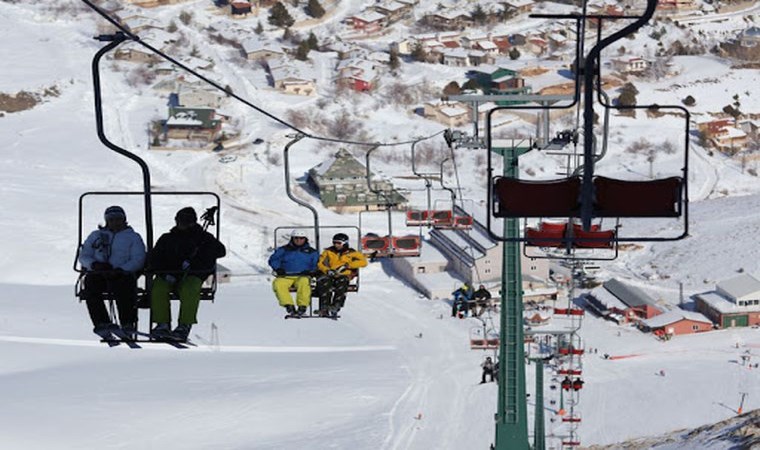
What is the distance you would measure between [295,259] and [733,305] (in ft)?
56.8

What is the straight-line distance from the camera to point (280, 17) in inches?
2004

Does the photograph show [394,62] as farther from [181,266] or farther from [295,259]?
[181,266]

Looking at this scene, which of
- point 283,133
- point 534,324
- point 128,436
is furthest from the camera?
point 283,133

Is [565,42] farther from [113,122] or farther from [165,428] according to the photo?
[165,428]

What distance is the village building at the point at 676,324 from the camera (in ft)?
75.5

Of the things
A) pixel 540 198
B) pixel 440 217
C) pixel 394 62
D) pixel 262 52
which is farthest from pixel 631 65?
pixel 540 198

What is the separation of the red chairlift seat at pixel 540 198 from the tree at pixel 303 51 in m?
41.2

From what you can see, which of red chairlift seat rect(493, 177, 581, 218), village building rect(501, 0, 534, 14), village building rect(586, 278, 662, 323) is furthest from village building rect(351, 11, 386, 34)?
red chairlift seat rect(493, 177, 581, 218)

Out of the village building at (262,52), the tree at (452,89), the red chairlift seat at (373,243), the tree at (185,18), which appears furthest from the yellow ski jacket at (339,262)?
the tree at (185,18)

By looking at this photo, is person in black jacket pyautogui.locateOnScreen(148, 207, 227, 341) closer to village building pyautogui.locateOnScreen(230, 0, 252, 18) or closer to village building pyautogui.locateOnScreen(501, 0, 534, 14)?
village building pyautogui.locateOnScreen(230, 0, 252, 18)

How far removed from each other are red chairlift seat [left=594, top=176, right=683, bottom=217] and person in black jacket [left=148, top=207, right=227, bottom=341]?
2.16 metres

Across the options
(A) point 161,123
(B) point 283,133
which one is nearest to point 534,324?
(B) point 283,133

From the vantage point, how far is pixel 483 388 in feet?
63.4

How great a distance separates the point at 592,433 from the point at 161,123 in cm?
2379
